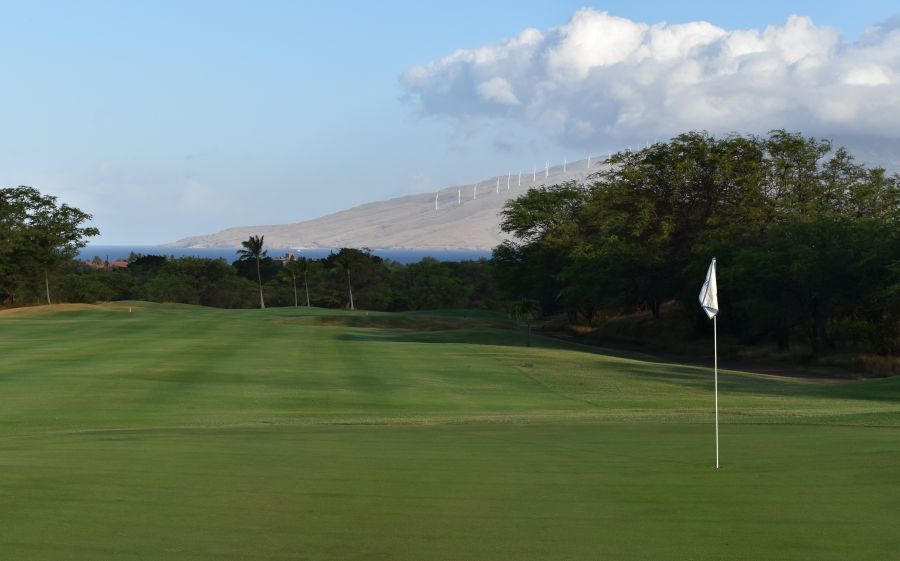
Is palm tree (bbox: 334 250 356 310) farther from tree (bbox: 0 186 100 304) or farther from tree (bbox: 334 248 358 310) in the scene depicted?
tree (bbox: 0 186 100 304)

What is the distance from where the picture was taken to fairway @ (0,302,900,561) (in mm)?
8047

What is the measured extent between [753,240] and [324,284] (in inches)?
3331

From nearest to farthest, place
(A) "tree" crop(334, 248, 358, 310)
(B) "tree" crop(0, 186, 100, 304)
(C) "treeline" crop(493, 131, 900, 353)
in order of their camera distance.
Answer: (C) "treeline" crop(493, 131, 900, 353) → (B) "tree" crop(0, 186, 100, 304) → (A) "tree" crop(334, 248, 358, 310)

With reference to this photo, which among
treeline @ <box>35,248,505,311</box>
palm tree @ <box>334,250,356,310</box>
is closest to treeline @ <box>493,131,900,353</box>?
palm tree @ <box>334,250,356,310</box>

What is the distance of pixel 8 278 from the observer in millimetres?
88000

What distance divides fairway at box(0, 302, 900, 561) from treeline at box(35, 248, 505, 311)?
302 feet

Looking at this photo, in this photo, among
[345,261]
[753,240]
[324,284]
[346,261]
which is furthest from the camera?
[324,284]

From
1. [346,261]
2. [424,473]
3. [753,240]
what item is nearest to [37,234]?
[346,261]

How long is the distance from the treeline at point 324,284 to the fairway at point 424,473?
92.0m

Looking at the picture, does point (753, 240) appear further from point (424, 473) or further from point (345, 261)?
point (345, 261)

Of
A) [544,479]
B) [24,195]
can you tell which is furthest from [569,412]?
[24,195]

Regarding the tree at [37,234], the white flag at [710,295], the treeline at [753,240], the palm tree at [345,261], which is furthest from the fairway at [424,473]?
the palm tree at [345,261]

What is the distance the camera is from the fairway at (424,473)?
805 centimetres

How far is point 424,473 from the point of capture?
11.2 m
